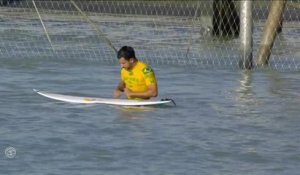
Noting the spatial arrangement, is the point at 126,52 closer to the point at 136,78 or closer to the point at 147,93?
the point at 136,78

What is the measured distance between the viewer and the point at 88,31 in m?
25.5

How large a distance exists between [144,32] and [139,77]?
1072 centimetres

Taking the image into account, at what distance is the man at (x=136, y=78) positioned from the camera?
1465cm

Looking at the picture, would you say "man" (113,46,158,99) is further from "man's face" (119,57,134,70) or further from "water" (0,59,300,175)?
"water" (0,59,300,175)

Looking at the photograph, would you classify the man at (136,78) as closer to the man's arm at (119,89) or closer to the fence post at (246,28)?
the man's arm at (119,89)

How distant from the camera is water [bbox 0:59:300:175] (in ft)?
38.7

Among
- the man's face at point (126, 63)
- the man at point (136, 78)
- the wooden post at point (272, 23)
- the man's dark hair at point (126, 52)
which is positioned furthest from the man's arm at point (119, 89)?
the wooden post at point (272, 23)

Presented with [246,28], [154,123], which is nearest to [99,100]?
[154,123]

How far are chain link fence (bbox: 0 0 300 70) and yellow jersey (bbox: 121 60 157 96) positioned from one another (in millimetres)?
3177

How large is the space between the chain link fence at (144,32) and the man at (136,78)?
3163mm

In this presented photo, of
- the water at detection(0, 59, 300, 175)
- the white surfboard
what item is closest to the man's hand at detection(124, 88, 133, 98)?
the white surfboard

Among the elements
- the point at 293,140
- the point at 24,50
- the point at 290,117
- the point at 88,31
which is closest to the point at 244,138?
the point at 293,140

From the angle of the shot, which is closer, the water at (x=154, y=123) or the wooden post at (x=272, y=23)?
the water at (x=154, y=123)

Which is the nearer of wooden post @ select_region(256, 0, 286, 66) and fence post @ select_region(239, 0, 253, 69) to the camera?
fence post @ select_region(239, 0, 253, 69)
